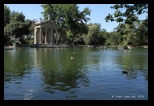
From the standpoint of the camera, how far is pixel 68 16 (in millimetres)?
93875

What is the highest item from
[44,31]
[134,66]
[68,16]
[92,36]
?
[68,16]

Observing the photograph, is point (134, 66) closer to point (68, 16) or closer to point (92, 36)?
point (68, 16)

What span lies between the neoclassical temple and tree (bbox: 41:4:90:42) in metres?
2.92

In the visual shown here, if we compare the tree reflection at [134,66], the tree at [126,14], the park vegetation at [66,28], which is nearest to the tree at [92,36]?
the park vegetation at [66,28]

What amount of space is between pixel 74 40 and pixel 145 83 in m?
95.8

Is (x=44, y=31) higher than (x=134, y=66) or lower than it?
higher

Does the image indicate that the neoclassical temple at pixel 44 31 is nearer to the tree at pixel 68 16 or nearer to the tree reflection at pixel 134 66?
the tree at pixel 68 16

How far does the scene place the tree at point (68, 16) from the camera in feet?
307

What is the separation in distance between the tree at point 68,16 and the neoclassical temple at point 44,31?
292 cm

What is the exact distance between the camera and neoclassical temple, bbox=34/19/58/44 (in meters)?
94.6

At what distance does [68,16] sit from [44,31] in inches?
483

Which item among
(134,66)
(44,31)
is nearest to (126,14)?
(134,66)
